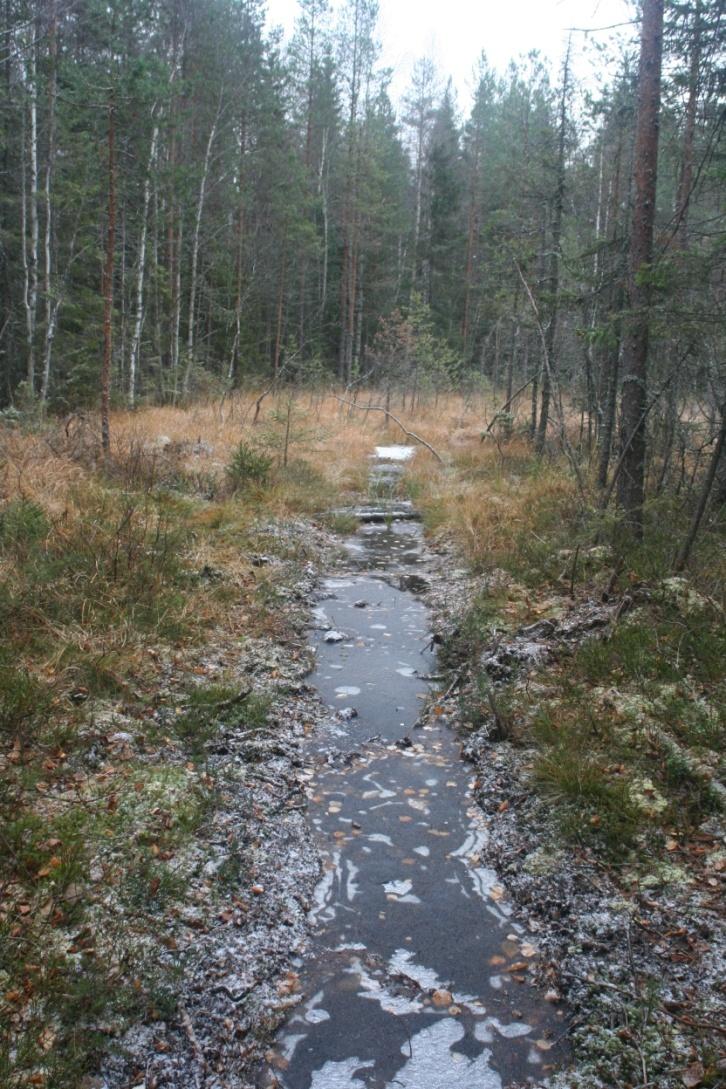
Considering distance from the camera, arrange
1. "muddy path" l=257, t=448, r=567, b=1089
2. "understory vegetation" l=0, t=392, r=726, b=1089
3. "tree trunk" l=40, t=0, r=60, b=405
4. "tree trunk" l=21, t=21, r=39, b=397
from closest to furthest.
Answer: "muddy path" l=257, t=448, r=567, b=1089, "understory vegetation" l=0, t=392, r=726, b=1089, "tree trunk" l=40, t=0, r=60, b=405, "tree trunk" l=21, t=21, r=39, b=397

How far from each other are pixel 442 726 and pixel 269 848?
2119mm

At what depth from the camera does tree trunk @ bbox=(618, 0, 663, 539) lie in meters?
7.34

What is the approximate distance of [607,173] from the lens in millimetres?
21109

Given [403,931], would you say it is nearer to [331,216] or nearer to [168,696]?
[168,696]

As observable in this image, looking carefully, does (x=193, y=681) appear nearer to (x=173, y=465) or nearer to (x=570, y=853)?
(x=570, y=853)

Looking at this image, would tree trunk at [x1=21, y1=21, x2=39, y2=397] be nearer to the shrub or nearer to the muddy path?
the shrub

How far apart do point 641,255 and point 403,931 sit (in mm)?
6873

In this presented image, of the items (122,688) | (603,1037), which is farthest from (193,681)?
(603,1037)

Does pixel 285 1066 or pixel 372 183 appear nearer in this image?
pixel 285 1066

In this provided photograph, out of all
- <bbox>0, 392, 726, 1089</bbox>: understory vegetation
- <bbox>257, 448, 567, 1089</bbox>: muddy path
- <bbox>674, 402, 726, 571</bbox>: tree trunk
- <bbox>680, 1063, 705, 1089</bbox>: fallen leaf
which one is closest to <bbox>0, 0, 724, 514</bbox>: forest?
<bbox>674, 402, 726, 571</bbox>: tree trunk

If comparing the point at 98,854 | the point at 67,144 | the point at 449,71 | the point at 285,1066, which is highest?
the point at 449,71

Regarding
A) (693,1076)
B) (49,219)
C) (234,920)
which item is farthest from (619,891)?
(49,219)

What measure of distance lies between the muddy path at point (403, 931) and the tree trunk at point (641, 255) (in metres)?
3.46

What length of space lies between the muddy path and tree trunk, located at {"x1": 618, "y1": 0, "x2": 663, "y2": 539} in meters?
3.46
